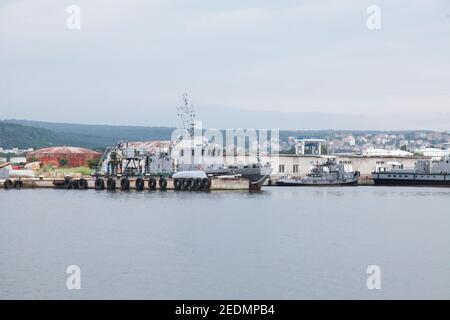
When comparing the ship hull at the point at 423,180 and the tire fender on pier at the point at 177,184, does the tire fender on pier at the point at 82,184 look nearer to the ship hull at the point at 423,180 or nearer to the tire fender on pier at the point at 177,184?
the tire fender on pier at the point at 177,184

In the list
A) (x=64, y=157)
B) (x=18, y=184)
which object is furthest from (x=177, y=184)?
(x=64, y=157)

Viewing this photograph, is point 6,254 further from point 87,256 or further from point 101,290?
point 101,290

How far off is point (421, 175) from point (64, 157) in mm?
86137

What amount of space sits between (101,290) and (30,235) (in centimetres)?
1771

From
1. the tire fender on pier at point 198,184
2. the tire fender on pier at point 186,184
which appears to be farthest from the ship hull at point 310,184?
the tire fender on pier at point 198,184

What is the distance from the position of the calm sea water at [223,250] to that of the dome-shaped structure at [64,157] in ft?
365

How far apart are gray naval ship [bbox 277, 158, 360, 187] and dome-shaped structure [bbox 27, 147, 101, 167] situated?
69.9 meters

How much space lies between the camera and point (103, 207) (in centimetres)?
6812

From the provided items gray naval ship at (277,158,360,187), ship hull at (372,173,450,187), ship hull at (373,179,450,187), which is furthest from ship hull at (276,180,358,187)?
ship hull at (372,173,450,187)

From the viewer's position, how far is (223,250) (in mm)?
41031

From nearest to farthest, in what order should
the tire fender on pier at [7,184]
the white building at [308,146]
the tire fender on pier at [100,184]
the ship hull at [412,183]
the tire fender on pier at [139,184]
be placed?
1. the tire fender on pier at [139,184]
2. the tire fender on pier at [100,184]
3. the tire fender on pier at [7,184]
4. the ship hull at [412,183]
5. the white building at [308,146]

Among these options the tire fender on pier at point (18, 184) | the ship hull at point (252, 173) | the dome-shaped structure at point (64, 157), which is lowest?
the tire fender on pier at point (18, 184)

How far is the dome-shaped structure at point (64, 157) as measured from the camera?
18025 cm
